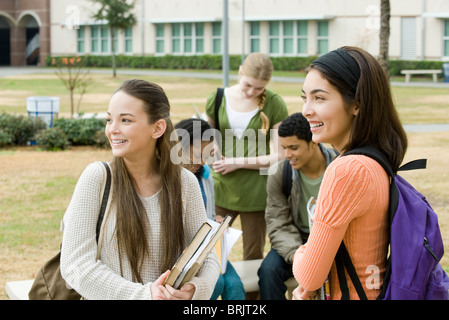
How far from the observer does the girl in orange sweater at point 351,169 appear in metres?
1.93

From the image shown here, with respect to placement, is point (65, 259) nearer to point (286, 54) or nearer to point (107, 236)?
point (107, 236)

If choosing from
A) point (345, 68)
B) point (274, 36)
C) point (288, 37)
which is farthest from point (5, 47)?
point (345, 68)

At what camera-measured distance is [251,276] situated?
4555mm

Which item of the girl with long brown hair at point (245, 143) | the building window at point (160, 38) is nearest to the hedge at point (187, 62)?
the building window at point (160, 38)

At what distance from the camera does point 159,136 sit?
103 inches

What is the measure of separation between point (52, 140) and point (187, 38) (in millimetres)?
30661

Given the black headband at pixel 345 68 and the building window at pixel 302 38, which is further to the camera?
the building window at pixel 302 38

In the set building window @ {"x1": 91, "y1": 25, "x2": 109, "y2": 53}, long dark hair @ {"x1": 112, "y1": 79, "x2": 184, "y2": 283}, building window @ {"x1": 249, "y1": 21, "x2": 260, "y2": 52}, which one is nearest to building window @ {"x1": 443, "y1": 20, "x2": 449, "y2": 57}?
building window @ {"x1": 249, "y1": 21, "x2": 260, "y2": 52}

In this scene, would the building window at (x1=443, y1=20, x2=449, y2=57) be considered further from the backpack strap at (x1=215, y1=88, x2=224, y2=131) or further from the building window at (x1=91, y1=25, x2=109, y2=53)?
the backpack strap at (x1=215, y1=88, x2=224, y2=131)

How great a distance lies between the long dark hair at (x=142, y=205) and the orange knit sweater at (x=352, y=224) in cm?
66

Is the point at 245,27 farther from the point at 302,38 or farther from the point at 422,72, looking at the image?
the point at 422,72

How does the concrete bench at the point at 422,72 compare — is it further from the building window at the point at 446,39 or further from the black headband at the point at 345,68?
the black headband at the point at 345,68

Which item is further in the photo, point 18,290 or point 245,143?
point 245,143
